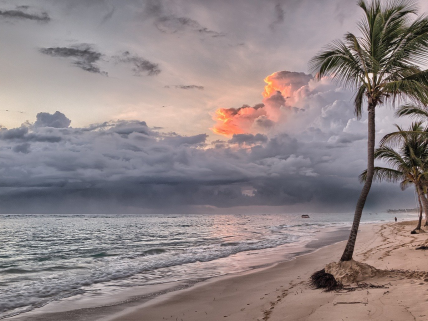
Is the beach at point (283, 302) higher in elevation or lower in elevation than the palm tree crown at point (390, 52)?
lower

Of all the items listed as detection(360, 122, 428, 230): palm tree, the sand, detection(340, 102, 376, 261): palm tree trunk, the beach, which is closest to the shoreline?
the beach

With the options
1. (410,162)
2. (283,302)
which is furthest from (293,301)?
(410,162)

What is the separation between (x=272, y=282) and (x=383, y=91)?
27.3ft

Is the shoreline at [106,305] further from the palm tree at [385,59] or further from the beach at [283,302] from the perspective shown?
the palm tree at [385,59]

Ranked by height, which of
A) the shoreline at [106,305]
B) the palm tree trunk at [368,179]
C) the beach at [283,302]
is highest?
the palm tree trunk at [368,179]

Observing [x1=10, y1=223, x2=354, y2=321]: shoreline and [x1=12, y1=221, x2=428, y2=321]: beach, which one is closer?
[x1=12, y1=221, x2=428, y2=321]: beach

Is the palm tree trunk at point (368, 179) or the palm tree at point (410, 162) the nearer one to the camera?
the palm tree trunk at point (368, 179)

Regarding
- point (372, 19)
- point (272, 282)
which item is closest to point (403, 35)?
point (372, 19)

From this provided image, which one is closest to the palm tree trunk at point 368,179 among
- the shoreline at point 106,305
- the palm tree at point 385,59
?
the palm tree at point 385,59

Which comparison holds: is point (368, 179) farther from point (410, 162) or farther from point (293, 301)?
point (410, 162)

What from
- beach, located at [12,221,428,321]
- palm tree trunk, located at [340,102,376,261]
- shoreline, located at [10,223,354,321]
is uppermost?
palm tree trunk, located at [340,102,376,261]

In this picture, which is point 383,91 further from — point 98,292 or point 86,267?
point 86,267

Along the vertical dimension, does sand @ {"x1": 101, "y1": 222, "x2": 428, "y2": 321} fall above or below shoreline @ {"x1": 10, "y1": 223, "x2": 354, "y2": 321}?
above

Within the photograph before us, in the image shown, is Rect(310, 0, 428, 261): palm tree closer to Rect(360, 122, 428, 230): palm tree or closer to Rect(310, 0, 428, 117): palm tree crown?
Rect(310, 0, 428, 117): palm tree crown
